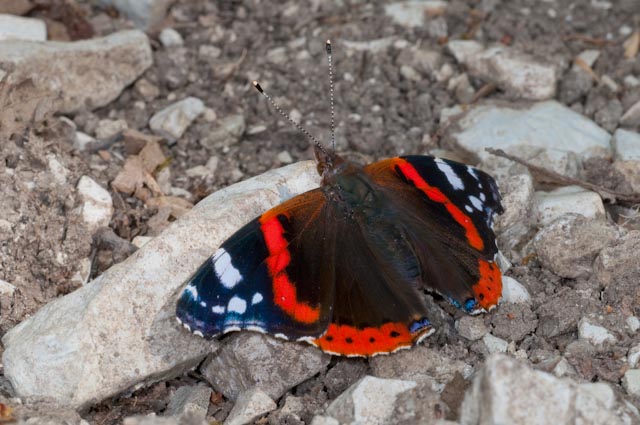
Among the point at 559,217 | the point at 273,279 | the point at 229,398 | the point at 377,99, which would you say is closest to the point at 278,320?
the point at 273,279

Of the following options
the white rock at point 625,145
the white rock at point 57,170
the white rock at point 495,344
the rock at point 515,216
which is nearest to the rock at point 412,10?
the white rock at point 625,145

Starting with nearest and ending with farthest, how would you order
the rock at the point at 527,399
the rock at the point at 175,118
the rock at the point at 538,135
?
the rock at the point at 527,399
the rock at the point at 538,135
the rock at the point at 175,118

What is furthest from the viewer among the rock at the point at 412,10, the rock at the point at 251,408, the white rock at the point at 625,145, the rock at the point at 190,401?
the rock at the point at 412,10

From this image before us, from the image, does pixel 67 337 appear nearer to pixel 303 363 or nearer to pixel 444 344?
pixel 303 363

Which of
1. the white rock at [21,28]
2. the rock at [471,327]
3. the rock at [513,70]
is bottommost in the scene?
the rock at [471,327]

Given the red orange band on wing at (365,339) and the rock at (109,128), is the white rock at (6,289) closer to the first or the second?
the rock at (109,128)

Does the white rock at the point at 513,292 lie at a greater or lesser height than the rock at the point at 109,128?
greater
